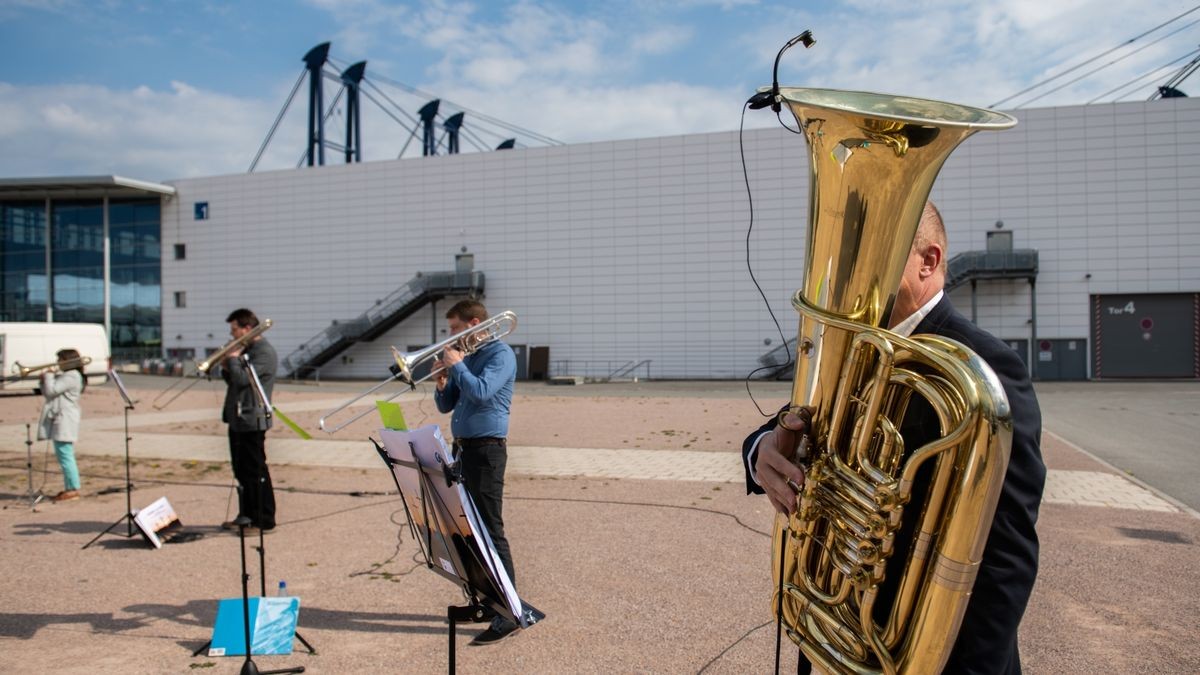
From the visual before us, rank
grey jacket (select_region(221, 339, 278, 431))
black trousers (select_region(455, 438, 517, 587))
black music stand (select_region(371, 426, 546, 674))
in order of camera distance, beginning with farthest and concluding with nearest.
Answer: grey jacket (select_region(221, 339, 278, 431)) < black trousers (select_region(455, 438, 517, 587)) < black music stand (select_region(371, 426, 546, 674))

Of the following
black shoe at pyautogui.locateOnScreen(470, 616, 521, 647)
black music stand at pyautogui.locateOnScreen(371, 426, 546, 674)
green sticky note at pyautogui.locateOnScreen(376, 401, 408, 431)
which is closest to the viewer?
black music stand at pyautogui.locateOnScreen(371, 426, 546, 674)

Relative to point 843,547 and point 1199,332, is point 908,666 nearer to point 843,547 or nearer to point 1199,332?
point 843,547

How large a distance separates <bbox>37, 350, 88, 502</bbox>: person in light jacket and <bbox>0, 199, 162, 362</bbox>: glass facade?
36556mm

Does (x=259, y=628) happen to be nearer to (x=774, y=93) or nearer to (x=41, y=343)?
(x=774, y=93)

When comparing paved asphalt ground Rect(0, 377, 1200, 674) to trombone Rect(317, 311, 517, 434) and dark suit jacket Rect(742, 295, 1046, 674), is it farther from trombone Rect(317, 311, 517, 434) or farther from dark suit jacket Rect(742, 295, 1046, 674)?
dark suit jacket Rect(742, 295, 1046, 674)

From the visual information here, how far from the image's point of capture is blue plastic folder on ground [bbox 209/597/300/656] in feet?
13.9

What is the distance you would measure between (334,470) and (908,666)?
9685 mm

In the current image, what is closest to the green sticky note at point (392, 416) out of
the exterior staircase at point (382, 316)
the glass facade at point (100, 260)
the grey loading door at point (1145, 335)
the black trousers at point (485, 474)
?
the black trousers at point (485, 474)

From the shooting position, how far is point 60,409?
27.4ft

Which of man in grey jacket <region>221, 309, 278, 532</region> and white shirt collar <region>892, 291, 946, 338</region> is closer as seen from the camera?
white shirt collar <region>892, 291, 946, 338</region>

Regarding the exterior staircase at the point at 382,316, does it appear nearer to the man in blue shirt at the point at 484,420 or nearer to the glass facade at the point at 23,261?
the glass facade at the point at 23,261

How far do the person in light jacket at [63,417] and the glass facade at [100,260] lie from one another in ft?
120

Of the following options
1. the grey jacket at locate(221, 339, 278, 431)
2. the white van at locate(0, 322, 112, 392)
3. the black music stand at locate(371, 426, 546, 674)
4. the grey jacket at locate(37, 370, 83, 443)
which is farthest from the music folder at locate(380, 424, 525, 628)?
the white van at locate(0, 322, 112, 392)

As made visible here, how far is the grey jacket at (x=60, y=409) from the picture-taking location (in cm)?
834
